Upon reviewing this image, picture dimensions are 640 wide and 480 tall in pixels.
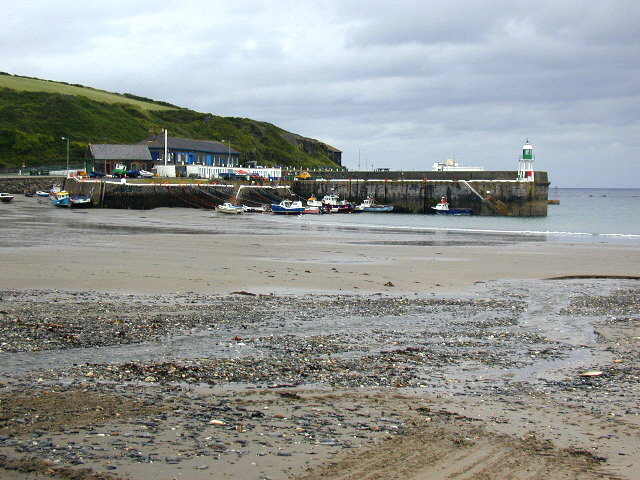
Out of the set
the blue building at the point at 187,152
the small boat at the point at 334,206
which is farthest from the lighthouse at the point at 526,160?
the blue building at the point at 187,152

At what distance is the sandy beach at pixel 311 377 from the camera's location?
636 centimetres

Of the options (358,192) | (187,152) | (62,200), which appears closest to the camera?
(62,200)

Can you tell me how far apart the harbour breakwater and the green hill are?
27.7m

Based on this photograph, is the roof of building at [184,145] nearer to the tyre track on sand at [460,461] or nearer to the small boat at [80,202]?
the small boat at [80,202]

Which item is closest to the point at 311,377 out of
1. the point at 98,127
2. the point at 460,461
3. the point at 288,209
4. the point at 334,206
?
the point at 460,461

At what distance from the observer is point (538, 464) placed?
21.0 feet

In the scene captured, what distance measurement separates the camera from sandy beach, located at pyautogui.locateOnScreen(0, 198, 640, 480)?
250 inches

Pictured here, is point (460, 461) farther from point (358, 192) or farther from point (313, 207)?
point (358, 192)

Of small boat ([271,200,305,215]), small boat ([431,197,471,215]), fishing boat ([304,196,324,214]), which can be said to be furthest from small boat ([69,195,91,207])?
small boat ([431,197,471,215])

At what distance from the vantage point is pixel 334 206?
7181cm

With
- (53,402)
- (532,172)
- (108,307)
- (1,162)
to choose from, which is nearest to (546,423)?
(53,402)

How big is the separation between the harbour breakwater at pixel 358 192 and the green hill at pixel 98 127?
90.9ft

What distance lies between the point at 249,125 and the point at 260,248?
129 metres

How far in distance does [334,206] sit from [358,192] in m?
8.54
